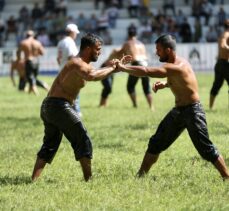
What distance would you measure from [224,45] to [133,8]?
21661 mm

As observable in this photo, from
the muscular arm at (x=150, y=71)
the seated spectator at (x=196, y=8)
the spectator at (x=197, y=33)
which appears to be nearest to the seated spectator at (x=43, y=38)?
the spectator at (x=197, y=33)

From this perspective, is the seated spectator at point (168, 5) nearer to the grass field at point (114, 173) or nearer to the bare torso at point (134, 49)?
the bare torso at point (134, 49)

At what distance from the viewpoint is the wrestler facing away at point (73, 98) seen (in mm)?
7272

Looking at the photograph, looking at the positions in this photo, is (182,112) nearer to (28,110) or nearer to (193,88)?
(193,88)

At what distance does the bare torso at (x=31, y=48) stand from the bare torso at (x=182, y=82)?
12473mm

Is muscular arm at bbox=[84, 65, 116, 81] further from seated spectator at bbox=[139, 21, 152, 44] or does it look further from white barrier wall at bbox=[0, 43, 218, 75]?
seated spectator at bbox=[139, 21, 152, 44]

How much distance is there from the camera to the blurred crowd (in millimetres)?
32438

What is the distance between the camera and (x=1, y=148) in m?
10.3

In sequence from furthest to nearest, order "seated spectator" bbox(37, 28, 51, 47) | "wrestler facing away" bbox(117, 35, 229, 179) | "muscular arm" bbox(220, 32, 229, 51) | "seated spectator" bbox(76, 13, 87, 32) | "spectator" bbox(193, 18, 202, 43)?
"seated spectator" bbox(76, 13, 87, 32)
"seated spectator" bbox(37, 28, 51, 47)
"spectator" bbox(193, 18, 202, 43)
"muscular arm" bbox(220, 32, 229, 51)
"wrestler facing away" bbox(117, 35, 229, 179)

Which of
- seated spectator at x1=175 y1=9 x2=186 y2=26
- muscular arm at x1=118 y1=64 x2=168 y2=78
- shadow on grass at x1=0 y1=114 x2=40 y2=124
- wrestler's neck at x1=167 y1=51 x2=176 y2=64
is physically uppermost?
wrestler's neck at x1=167 y1=51 x2=176 y2=64

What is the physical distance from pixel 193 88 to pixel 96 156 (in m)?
2.49

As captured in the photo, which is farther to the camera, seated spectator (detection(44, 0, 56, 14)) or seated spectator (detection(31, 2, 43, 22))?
seated spectator (detection(44, 0, 56, 14))

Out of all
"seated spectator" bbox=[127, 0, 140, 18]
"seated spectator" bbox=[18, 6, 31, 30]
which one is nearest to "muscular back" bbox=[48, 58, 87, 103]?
"seated spectator" bbox=[127, 0, 140, 18]

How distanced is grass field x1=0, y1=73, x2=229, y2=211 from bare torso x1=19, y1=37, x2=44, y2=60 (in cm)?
506
